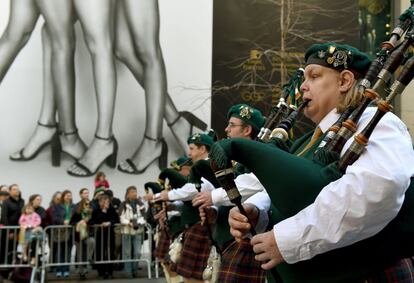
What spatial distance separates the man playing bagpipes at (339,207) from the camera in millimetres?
1502

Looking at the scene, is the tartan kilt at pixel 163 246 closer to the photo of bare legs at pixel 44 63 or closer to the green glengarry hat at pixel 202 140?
the green glengarry hat at pixel 202 140

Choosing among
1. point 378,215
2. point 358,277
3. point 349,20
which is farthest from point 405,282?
point 349,20

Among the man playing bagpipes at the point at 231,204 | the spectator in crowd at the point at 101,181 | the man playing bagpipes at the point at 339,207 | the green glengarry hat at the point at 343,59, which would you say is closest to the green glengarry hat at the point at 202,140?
the man playing bagpipes at the point at 231,204

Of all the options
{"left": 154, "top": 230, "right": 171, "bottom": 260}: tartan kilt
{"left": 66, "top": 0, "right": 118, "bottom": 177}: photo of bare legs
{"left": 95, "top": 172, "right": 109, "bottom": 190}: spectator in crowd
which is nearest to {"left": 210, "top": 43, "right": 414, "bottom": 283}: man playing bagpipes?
{"left": 154, "top": 230, "right": 171, "bottom": 260}: tartan kilt

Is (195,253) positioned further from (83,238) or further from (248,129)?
(83,238)

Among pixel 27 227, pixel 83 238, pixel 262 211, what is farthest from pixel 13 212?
pixel 262 211

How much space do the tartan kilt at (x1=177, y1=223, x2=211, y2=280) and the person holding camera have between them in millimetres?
4188

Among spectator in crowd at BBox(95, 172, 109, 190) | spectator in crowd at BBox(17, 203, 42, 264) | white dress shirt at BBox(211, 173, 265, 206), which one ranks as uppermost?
white dress shirt at BBox(211, 173, 265, 206)

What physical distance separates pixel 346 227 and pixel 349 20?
1303 centimetres

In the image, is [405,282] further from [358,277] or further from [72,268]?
[72,268]

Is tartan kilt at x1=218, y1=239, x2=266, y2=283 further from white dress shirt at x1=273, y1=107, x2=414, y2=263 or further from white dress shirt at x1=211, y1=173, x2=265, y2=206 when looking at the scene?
white dress shirt at x1=273, y1=107, x2=414, y2=263

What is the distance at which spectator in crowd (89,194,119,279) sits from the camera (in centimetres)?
881

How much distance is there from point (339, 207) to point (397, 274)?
0.48 metres

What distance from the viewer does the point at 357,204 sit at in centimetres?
149
